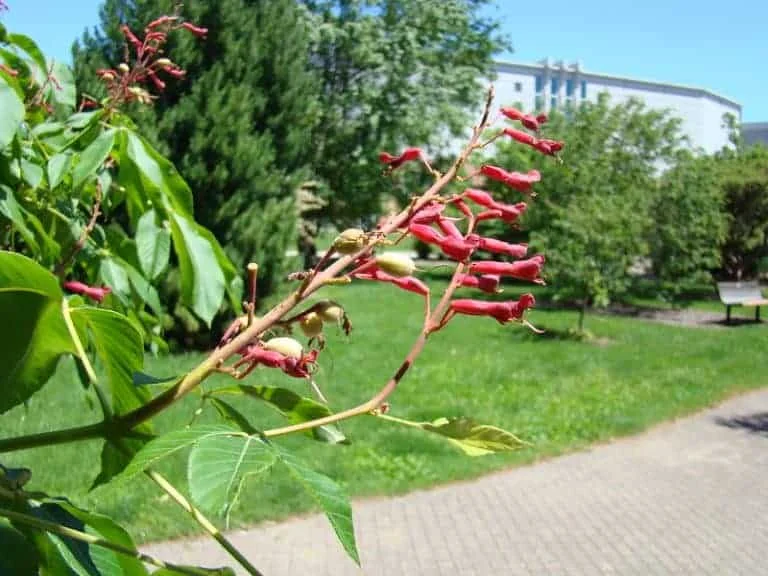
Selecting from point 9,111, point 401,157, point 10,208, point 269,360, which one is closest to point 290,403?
point 269,360

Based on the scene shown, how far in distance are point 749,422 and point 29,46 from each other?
7.25 meters

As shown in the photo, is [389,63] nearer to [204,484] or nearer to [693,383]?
[693,383]

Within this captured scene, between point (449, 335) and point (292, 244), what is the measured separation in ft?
8.49

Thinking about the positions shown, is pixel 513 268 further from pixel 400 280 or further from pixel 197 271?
pixel 197 271

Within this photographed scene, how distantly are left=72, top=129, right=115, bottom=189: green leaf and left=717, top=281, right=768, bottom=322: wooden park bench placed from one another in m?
13.5

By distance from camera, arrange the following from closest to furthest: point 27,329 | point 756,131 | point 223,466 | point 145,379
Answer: point 223,466
point 27,329
point 145,379
point 756,131

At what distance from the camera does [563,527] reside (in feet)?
16.8

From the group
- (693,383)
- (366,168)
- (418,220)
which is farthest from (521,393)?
(366,168)

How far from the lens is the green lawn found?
5.31 metres

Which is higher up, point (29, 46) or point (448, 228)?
point (29, 46)

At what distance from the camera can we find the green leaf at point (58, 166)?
1.60 m

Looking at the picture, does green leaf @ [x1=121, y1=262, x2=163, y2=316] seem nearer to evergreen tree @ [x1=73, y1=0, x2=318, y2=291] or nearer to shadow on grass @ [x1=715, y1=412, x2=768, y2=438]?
shadow on grass @ [x1=715, y1=412, x2=768, y2=438]

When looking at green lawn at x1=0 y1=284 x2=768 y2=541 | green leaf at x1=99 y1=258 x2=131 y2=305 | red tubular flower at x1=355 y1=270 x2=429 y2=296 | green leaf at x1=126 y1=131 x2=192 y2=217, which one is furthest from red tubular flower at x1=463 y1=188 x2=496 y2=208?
green lawn at x1=0 y1=284 x2=768 y2=541

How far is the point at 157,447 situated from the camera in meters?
0.70
